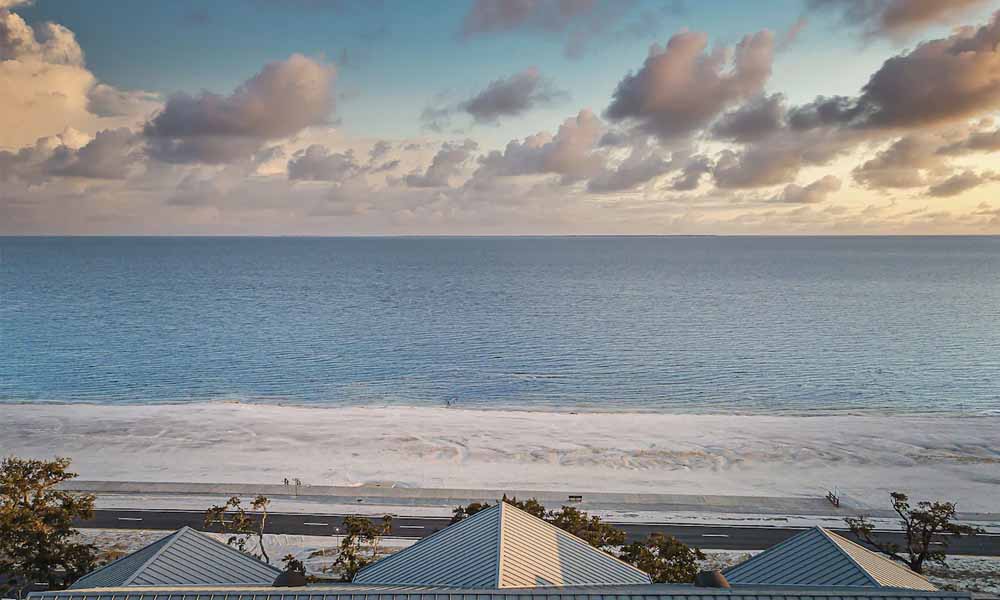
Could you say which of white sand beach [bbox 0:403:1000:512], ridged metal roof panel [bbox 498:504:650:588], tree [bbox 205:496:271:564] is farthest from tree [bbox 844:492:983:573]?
tree [bbox 205:496:271:564]

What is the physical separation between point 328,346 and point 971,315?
128 metres

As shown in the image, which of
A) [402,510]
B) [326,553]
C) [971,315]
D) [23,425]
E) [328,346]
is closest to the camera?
[326,553]

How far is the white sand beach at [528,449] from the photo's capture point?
1978 inches

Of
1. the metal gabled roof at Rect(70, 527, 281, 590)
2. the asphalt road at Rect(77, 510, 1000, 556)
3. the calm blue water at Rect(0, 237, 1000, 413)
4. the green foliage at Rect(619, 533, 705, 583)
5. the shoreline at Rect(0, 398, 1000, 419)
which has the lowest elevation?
the asphalt road at Rect(77, 510, 1000, 556)

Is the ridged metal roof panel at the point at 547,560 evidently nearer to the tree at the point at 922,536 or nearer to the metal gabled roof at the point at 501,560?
the metal gabled roof at the point at 501,560

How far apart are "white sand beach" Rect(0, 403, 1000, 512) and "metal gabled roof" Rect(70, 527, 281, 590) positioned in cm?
2548

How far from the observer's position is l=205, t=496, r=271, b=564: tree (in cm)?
3388

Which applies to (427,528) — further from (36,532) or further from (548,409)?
(548,409)

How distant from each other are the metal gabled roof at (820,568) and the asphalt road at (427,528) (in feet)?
49.7

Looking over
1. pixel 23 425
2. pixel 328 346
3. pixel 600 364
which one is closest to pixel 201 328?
pixel 328 346

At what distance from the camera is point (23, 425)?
2562 inches

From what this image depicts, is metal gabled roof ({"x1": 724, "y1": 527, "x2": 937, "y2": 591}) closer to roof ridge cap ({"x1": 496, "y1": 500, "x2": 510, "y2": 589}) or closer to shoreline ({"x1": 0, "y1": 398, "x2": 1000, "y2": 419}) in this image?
roof ridge cap ({"x1": 496, "y1": 500, "x2": 510, "y2": 589})

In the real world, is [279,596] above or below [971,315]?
below

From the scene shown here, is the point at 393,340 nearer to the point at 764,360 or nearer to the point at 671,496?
the point at 764,360
